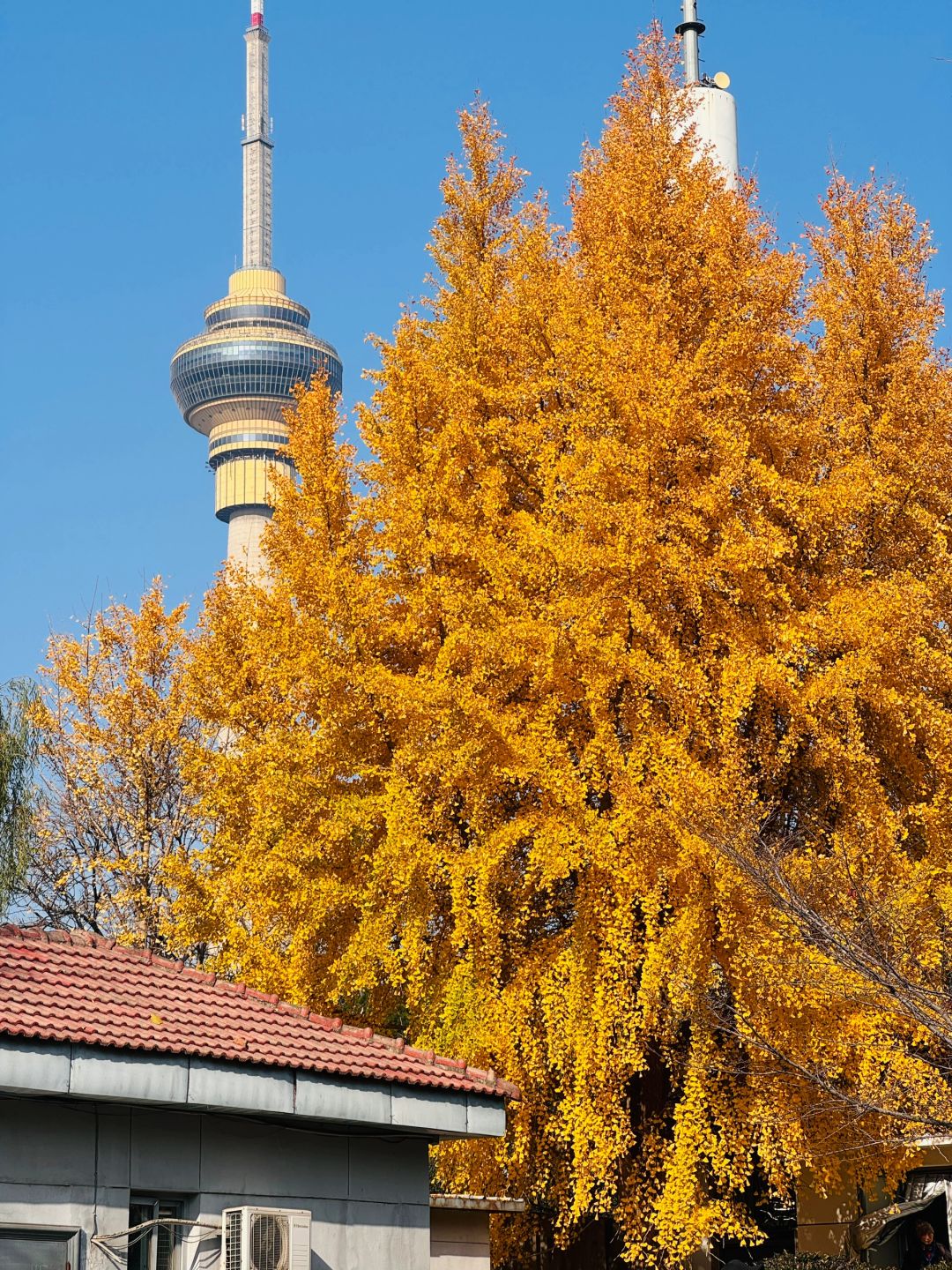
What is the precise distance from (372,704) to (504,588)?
1838 millimetres

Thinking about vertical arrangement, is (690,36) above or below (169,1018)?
above

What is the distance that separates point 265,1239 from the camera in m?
9.25

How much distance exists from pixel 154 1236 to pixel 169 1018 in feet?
4.10

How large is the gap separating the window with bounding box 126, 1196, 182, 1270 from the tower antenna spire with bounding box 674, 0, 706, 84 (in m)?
26.5

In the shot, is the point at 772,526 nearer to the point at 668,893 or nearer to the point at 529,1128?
the point at 668,893

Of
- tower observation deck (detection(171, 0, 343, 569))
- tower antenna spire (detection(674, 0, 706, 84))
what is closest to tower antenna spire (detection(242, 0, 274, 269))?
tower observation deck (detection(171, 0, 343, 569))

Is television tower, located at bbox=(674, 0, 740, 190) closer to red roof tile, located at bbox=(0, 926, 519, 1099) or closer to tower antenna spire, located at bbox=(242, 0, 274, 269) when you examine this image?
red roof tile, located at bbox=(0, 926, 519, 1099)

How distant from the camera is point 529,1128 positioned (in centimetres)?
1527

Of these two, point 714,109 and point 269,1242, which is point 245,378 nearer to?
point 714,109

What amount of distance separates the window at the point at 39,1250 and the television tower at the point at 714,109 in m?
24.1

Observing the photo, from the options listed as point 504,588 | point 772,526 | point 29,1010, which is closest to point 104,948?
point 29,1010

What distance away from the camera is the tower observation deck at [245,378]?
140000 mm

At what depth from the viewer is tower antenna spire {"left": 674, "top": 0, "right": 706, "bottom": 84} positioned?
102 ft

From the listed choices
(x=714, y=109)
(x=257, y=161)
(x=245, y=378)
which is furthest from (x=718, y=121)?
(x=257, y=161)
